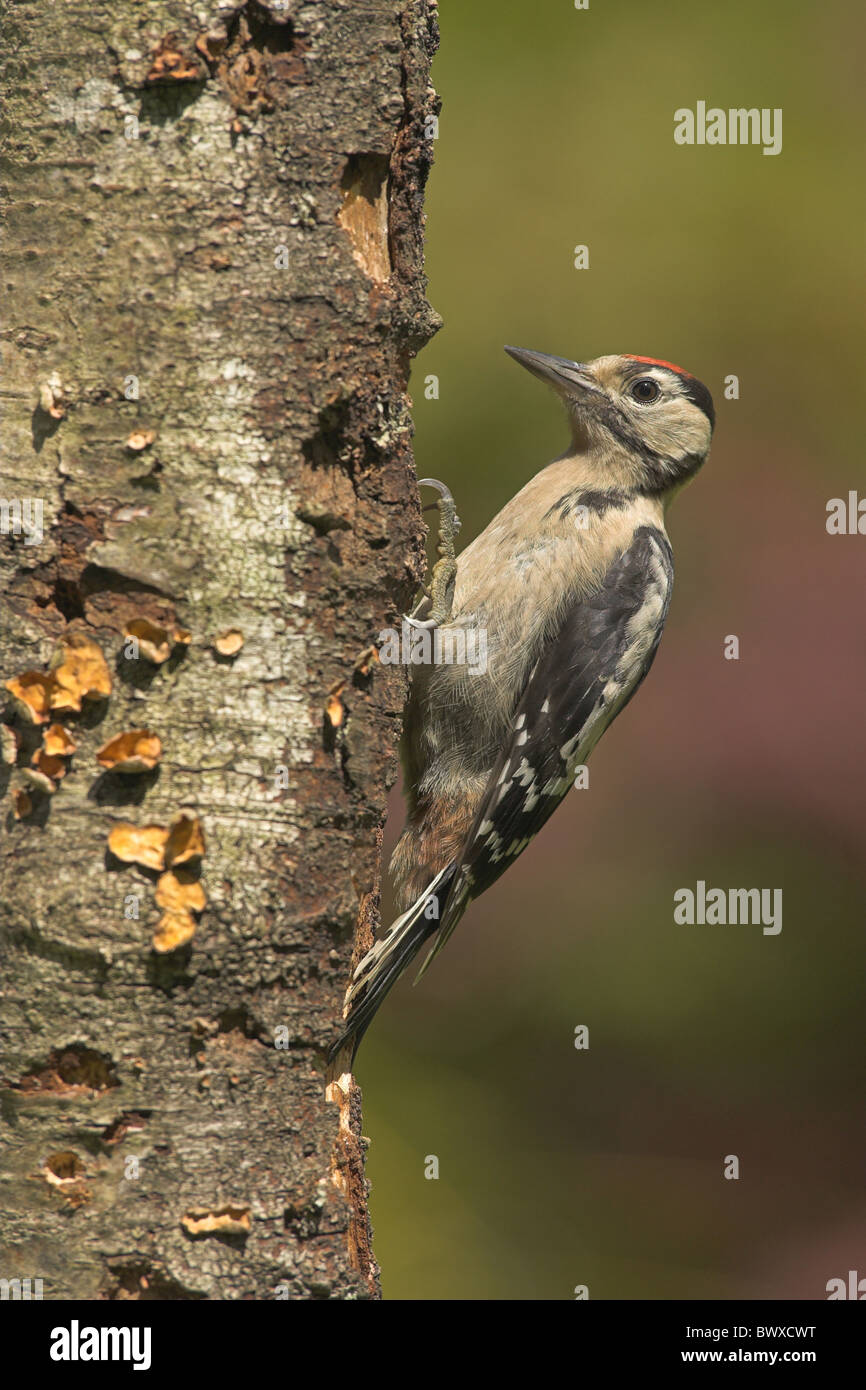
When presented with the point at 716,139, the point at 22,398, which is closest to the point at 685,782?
the point at 716,139

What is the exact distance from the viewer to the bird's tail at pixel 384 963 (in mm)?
2372

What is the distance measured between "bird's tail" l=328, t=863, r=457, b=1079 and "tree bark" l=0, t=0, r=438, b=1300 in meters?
0.31

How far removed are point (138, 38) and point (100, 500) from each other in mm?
672

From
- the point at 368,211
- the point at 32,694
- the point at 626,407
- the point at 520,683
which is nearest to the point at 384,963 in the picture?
the point at 520,683

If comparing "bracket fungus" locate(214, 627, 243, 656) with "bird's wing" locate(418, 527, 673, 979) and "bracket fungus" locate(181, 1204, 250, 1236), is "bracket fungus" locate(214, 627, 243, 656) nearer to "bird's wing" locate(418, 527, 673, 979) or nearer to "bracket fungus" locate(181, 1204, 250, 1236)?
"bracket fungus" locate(181, 1204, 250, 1236)

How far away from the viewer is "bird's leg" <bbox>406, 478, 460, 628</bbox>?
3.46m

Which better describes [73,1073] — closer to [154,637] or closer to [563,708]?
[154,637]

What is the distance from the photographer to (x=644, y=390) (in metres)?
3.77

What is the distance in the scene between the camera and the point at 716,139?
436cm

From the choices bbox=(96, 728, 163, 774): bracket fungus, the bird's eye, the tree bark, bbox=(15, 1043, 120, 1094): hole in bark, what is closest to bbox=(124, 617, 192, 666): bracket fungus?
the tree bark

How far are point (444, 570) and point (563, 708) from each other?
476 mm

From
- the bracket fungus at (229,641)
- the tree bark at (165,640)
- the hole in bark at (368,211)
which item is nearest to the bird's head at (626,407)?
the hole in bark at (368,211)

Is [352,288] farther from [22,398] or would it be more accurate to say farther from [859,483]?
[859,483]

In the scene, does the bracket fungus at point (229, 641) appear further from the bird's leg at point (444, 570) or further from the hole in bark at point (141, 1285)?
the bird's leg at point (444, 570)
